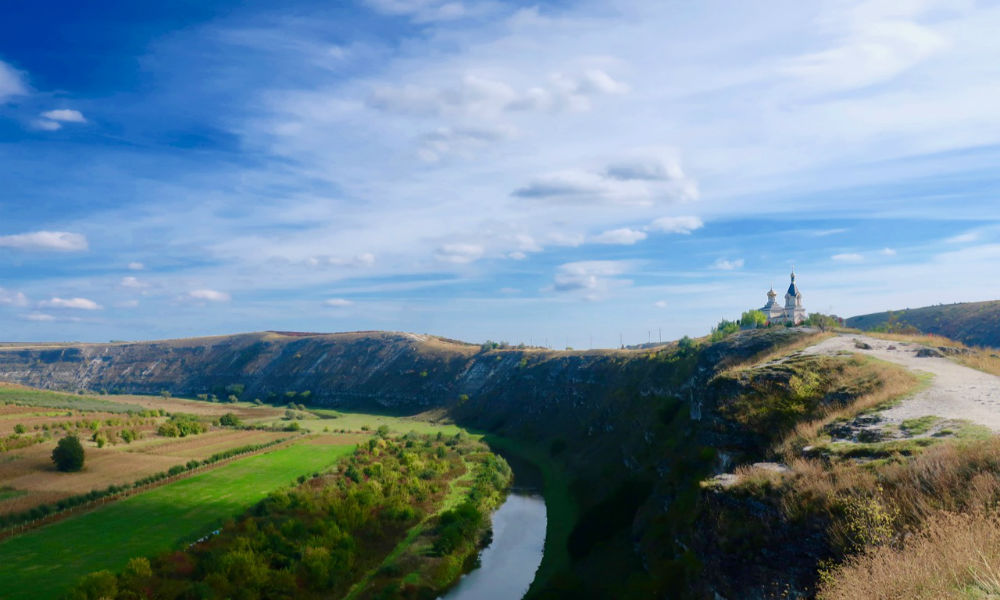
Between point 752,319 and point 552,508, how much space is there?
4935cm

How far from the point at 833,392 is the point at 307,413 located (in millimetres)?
137616

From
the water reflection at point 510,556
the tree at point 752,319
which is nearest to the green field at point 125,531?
the water reflection at point 510,556

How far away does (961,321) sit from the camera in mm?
133250

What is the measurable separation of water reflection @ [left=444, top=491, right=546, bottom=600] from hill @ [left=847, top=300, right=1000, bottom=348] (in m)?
79.8

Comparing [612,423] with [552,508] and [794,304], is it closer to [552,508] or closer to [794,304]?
[552,508]

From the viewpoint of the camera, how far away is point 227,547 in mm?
36531

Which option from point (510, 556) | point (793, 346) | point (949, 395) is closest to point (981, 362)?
point (949, 395)

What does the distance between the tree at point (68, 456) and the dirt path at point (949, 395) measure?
2675 inches

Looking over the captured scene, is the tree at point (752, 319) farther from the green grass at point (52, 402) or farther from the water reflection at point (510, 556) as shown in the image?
the green grass at point (52, 402)

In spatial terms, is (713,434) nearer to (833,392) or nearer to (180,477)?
(833,392)

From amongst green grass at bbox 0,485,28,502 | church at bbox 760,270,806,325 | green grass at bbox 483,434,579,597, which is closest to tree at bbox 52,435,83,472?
green grass at bbox 0,485,28,502

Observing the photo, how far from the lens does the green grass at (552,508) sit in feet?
142

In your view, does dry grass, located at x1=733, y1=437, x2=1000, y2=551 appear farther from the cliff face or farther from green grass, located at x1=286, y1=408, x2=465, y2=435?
green grass, located at x1=286, y1=408, x2=465, y2=435

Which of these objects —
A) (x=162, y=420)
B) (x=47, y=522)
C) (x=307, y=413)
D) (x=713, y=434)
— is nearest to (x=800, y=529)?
(x=713, y=434)
